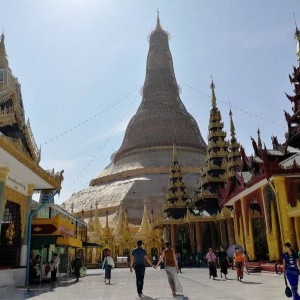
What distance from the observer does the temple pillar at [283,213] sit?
1672 centimetres

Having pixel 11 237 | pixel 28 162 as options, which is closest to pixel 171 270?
pixel 28 162

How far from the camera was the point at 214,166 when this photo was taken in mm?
36312

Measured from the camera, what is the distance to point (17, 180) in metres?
16.3

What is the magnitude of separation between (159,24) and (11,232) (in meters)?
68.5

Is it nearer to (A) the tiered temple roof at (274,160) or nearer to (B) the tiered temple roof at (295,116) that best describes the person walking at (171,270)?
(A) the tiered temple roof at (274,160)

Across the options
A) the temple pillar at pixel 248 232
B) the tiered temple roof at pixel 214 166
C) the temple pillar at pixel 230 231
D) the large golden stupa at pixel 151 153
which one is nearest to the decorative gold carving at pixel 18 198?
the temple pillar at pixel 248 232

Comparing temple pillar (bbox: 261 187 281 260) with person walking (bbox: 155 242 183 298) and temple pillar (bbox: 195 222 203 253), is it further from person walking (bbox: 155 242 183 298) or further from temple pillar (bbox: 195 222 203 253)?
temple pillar (bbox: 195 222 203 253)

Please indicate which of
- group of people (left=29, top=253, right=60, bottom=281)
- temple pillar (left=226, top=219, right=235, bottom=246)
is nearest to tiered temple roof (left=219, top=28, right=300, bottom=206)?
temple pillar (left=226, top=219, right=235, bottom=246)

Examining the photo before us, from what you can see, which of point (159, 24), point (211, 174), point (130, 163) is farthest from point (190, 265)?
point (159, 24)

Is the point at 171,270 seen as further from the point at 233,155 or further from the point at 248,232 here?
the point at 233,155

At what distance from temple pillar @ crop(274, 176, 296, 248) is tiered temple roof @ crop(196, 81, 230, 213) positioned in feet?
54.3

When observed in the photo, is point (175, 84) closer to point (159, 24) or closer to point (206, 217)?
point (159, 24)

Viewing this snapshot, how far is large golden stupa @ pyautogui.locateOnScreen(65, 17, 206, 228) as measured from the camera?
53.0 m

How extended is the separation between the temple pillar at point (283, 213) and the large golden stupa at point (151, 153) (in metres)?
34.0
